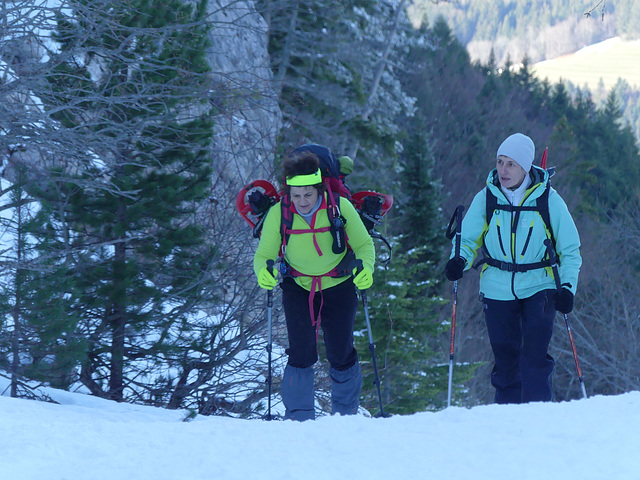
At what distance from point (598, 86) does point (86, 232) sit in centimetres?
16172

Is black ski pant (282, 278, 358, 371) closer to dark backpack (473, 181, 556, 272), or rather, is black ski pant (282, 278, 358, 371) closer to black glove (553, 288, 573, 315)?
dark backpack (473, 181, 556, 272)

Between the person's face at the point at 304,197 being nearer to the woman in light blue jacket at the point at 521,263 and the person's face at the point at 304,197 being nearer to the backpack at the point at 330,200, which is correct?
the backpack at the point at 330,200

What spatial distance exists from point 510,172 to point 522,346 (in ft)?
3.81

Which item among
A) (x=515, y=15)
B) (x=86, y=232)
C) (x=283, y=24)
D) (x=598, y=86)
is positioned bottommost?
(x=86, y=232)

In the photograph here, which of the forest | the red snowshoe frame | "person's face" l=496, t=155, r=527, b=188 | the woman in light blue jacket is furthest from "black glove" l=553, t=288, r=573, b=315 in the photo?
the forest

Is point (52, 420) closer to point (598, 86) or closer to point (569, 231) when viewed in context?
point (569, 231)

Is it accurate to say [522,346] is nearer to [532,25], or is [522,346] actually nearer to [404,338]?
[404,338]

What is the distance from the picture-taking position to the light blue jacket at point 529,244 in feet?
14.0

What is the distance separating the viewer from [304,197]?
14.1 ft

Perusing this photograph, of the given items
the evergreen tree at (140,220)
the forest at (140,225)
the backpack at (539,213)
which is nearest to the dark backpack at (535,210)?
the backpack at (539,213)

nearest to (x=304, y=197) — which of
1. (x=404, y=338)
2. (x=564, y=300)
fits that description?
(x=564, y=300)

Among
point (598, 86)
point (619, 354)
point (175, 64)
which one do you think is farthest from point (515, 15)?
point (175, 64)

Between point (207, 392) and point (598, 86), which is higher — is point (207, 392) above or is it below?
below

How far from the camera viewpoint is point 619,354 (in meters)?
23.6
